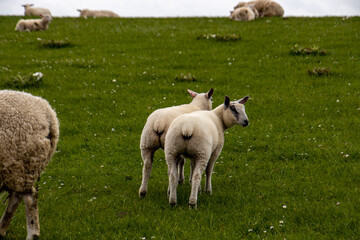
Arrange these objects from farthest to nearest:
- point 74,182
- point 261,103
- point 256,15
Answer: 1. point 256,15
2. point 261,103
3. point 74,182

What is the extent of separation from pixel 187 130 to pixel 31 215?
2425mm

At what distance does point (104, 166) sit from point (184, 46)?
9774 millimetres

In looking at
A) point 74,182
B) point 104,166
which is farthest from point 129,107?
point 74,182

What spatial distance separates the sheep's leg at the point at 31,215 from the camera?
521 cm

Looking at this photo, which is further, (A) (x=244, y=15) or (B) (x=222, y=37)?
(A) (x=244, y=15)

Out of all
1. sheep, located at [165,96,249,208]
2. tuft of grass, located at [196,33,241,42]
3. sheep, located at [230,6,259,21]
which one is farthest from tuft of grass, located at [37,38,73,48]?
sheep, located at [165,96,249,208]

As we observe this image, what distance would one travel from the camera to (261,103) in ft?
37.5

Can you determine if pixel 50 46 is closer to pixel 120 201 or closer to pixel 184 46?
pixel 184 46

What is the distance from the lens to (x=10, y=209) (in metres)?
5.32

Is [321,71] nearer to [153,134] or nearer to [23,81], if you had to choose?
[153,134]

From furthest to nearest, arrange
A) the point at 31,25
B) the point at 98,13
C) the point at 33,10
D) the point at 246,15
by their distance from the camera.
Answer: the point at 98,13
the point at 33,10
the point at 246,15
the point at 31,25

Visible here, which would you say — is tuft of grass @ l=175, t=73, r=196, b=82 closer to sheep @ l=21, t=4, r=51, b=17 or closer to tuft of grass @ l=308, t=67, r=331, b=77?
tuft of grass @ l=308, t=67, r=331, b=77

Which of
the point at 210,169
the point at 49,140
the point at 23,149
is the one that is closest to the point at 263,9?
the point at 210,169

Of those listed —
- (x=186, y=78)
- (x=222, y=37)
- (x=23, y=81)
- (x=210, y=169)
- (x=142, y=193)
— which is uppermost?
(x=222, y=37)
